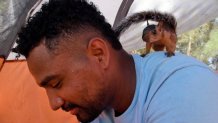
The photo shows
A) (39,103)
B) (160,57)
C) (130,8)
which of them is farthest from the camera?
(130,8)

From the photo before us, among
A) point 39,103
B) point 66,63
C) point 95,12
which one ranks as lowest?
point 39,103

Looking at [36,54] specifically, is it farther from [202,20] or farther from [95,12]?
[202,20]

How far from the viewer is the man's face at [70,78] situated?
122 cm

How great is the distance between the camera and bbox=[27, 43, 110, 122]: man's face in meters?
1.22

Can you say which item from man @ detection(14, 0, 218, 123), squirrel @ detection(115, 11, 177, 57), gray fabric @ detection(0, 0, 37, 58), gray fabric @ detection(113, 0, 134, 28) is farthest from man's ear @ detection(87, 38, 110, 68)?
gray fabric @ detection(113, 0, 134, 28)

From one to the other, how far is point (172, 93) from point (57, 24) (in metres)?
0.39

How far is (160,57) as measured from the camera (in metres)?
1.34

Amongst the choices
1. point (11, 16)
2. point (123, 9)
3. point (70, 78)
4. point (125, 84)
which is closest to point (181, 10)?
point (123, 9)

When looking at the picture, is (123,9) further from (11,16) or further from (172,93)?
(172,93)

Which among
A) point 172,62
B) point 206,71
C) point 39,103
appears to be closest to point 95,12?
point 172,62

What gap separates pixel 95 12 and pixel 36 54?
0.26 m

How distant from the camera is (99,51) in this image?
1.25m

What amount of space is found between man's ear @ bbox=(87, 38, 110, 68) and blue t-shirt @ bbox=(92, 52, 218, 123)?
0.11 meters

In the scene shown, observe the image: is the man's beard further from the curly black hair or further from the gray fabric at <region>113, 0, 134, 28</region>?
the gray fabric at <region>113, 0, 134, 28</region>
